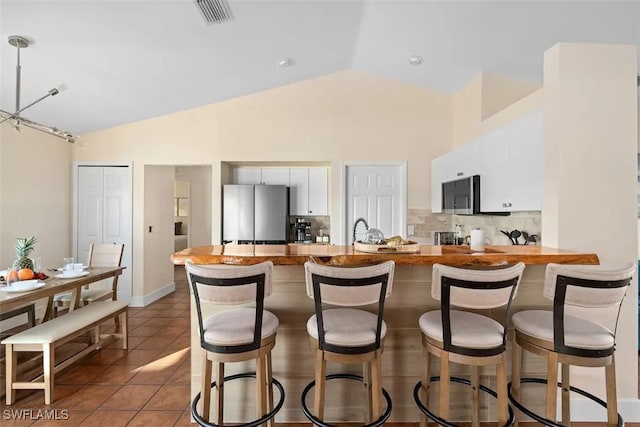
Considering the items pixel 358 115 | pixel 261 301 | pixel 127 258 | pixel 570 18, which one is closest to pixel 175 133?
pixel 127 258

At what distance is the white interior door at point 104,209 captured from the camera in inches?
181

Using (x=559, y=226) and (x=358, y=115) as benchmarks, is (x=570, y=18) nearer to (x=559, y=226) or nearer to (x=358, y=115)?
(x=559, y=226)

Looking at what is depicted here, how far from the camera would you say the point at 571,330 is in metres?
1.63

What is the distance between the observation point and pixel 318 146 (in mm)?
4480

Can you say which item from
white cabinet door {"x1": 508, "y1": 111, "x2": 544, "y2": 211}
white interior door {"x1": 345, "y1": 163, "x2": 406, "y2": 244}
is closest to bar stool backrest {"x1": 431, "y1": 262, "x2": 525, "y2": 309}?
white cabinet door {"x1": 508, "y1": 111, "x2": 544, "y2": 211}

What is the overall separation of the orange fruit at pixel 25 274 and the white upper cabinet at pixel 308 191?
2.87 metres

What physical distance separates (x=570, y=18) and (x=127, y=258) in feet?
18.2

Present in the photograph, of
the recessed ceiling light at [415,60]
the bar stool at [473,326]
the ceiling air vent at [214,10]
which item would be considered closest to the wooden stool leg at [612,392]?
the bar stool at [473,326]

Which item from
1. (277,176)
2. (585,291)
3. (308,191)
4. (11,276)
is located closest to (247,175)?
(277,176)

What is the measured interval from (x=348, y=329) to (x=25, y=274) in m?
2.77

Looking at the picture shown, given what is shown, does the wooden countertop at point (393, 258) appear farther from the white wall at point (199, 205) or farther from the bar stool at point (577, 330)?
the white wall at point (199, 205)

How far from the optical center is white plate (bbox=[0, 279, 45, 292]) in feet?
7.89

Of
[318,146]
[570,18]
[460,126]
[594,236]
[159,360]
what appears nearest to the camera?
[594,236]

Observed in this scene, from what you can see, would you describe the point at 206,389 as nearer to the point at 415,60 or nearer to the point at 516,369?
the point at 516,369
